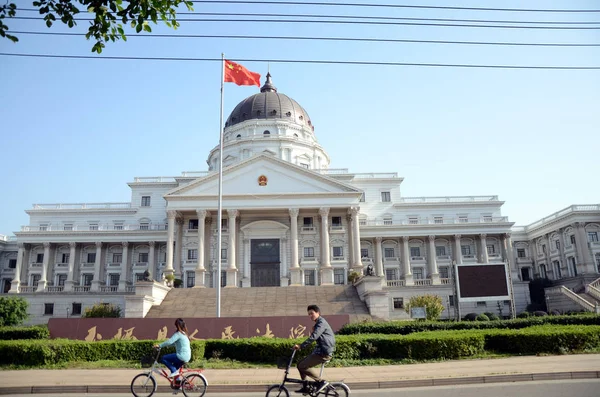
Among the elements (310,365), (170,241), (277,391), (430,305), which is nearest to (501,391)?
(310,365)

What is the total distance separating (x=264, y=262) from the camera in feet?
158

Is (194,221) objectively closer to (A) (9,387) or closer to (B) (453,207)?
(B) (453,207)

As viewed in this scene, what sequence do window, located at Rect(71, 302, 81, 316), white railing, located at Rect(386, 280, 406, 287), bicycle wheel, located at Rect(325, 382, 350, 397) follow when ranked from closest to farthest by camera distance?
bicycle wheel, located at Rect(325, 382, 350, 397)
white railing, located at Rect(386, 280, 406, 287)
window, located at Rect(71, 302, 81, 316)

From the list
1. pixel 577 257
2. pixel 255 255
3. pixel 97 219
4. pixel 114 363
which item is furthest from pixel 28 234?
pixel 577 257

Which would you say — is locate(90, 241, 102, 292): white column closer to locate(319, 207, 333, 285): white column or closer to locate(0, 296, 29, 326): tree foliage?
locate(0, 296, 29, 326): tree foliage

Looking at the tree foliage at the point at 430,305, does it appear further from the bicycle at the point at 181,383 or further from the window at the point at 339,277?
the bicycle at the point at 181,383

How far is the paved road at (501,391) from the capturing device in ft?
34.4

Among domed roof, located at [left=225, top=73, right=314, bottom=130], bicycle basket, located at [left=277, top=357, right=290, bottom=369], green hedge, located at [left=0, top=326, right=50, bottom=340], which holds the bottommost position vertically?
bicycle basket, located at [left=277, top=357, right=290, bottom=369]

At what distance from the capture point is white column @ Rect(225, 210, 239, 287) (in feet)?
141

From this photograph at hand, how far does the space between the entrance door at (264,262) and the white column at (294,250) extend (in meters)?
3.56

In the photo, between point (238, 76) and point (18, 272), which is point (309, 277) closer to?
point (238, 76)

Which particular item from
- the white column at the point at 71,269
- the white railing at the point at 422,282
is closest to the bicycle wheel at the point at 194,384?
the white railing at the point at 422,282

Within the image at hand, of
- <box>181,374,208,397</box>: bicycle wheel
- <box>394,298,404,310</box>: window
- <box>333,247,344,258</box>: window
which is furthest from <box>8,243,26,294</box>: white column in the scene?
<box>181,374,208,397</box>: bicycle wheel

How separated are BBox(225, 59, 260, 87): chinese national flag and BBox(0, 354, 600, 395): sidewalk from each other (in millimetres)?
18594
